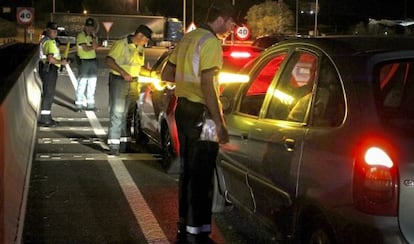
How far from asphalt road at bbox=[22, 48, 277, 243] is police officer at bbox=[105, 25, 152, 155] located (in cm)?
31

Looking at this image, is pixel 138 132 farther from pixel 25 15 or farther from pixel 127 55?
Result: pixel 25 15

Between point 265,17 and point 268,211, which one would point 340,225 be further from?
point 265,17

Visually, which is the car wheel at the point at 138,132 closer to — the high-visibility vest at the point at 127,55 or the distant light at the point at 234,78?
the high-visibility vest at the point at 127,55

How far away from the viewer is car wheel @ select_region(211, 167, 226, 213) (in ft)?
19.2

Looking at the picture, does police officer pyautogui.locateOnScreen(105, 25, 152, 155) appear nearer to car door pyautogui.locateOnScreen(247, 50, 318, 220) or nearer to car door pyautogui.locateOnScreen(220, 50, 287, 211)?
car door pyautogui.locateOnScreen(220, 50, 287, 211)

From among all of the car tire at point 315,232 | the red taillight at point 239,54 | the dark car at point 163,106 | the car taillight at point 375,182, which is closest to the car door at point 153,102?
the dark car at point 163,106

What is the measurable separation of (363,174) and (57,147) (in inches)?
274

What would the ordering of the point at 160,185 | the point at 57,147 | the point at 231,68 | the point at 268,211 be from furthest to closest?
1. the point at 57,147
2. the point at 231,68
3. the point at 160,185
4. the point at 268,211

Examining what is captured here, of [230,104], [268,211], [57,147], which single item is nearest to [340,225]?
[268,211]

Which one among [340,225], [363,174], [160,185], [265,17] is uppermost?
[265,17]

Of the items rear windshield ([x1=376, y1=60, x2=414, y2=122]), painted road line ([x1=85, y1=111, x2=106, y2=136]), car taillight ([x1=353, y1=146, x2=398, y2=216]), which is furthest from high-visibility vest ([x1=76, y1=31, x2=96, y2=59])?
car taillight ([x1=353, y1=146, x2=398, y2=216])

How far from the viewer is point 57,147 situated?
9.80m

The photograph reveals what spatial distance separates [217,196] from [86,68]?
8630mm

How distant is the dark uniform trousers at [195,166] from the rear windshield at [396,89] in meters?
1.51
